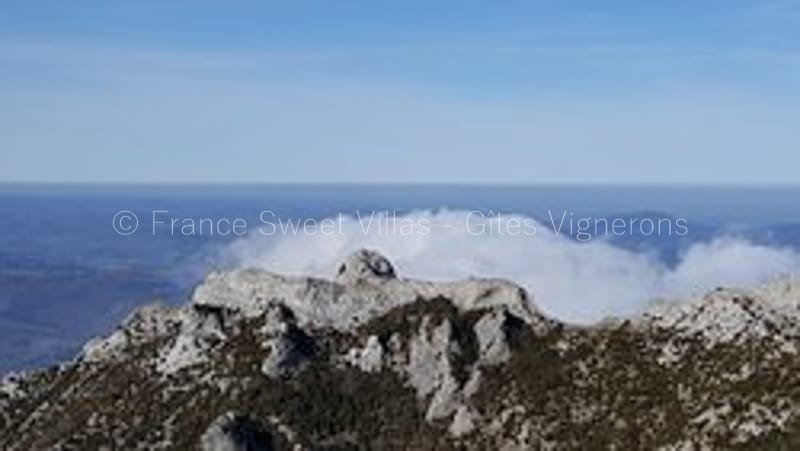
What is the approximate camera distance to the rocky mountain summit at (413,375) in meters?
114

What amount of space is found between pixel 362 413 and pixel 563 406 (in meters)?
18.4

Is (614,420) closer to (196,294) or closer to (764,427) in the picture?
(764,427)

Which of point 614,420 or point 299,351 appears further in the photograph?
point 299,351

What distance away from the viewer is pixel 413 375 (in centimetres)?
12781

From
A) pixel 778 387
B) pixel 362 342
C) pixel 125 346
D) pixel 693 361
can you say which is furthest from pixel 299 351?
pixel 778 387

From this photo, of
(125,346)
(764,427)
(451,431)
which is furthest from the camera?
(125,346)

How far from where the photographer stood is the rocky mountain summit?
11369cm

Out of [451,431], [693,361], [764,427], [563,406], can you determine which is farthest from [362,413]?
[764,427]

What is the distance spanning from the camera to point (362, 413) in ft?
412

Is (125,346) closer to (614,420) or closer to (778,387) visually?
(614,420)

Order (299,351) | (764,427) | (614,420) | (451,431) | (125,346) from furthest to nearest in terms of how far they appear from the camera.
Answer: (125,346) → (299,351) → (451,431) → (614,420) → (764,427)

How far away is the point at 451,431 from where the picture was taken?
121625 mm

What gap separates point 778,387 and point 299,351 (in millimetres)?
44062

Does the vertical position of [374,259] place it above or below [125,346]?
above
